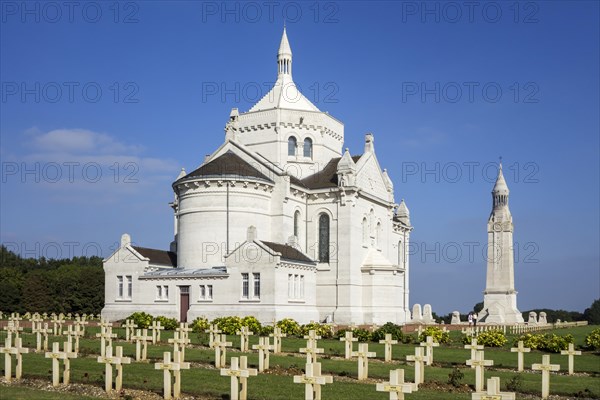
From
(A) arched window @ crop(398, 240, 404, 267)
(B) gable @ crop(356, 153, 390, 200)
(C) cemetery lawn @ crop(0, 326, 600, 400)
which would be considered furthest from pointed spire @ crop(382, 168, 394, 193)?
(C) cemetery lawn @ crop(0, 326, 600, 400)

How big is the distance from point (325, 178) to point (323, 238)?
232 inches

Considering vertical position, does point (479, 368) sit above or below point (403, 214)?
below

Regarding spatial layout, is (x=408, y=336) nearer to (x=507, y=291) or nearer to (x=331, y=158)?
(x=331, y=158)

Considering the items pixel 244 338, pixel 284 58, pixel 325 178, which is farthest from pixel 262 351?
pixel 284 58

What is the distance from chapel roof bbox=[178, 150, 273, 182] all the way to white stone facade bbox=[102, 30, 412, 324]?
0.13 meters

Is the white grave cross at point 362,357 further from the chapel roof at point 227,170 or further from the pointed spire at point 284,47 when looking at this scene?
the pointed spire at point 284,47

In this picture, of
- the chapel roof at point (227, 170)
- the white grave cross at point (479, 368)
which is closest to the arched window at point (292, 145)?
the chapel roof at point (227, 170)

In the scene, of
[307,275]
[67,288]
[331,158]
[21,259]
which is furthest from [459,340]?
[21,259]

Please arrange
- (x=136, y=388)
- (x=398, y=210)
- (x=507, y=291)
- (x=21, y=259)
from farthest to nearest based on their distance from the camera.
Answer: (x=21, y=259) → (x=398, y=210) → (x=507, y=291) → (x=136, y=388)

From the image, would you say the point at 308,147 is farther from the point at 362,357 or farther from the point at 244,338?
the point at 362,357

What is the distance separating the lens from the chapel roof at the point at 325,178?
61.8m

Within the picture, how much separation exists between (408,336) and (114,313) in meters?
26.3

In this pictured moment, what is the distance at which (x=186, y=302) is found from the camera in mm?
52906

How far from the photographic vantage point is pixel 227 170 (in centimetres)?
5616
